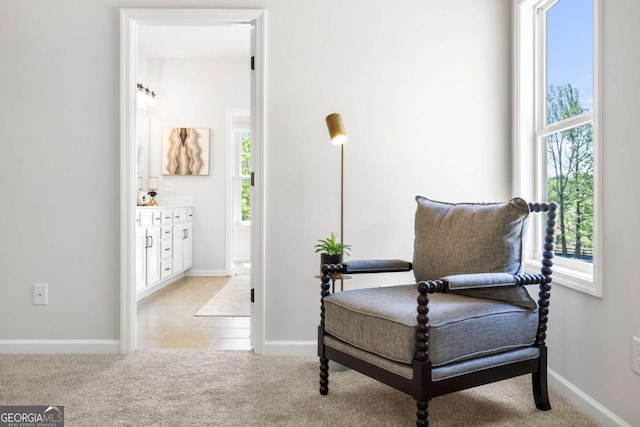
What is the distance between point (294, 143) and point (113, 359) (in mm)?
1603

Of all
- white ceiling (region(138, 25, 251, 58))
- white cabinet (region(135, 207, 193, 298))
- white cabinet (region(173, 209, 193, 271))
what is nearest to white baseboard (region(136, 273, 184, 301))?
white cabinet (region(135, 207, 193, 298))

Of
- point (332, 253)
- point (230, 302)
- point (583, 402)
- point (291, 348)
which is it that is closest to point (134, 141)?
point (332, 253)

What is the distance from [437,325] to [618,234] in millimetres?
799

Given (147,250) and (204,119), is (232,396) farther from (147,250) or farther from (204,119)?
(204,119)

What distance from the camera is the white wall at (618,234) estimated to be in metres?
1.72

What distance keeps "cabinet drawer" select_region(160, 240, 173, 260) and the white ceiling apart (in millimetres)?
2139

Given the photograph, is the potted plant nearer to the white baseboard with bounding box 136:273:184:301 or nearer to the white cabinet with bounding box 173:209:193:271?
the white baseboard with bounding box 136:273:184:301

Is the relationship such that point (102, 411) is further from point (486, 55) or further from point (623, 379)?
point (486, 55)

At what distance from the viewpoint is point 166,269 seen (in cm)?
485

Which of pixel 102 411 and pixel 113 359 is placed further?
pixel 113 359

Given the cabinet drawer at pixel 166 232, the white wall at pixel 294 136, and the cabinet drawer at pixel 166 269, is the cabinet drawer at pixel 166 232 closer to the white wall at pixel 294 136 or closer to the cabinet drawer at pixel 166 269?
the cabinet drawer at pixel 166 269

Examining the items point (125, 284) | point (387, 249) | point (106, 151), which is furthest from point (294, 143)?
point (125, 284)

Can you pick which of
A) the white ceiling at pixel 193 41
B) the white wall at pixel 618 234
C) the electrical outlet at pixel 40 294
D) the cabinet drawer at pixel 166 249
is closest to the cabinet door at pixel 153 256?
the cabinet drawer at pixel 166 249

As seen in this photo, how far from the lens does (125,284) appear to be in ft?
9.10
